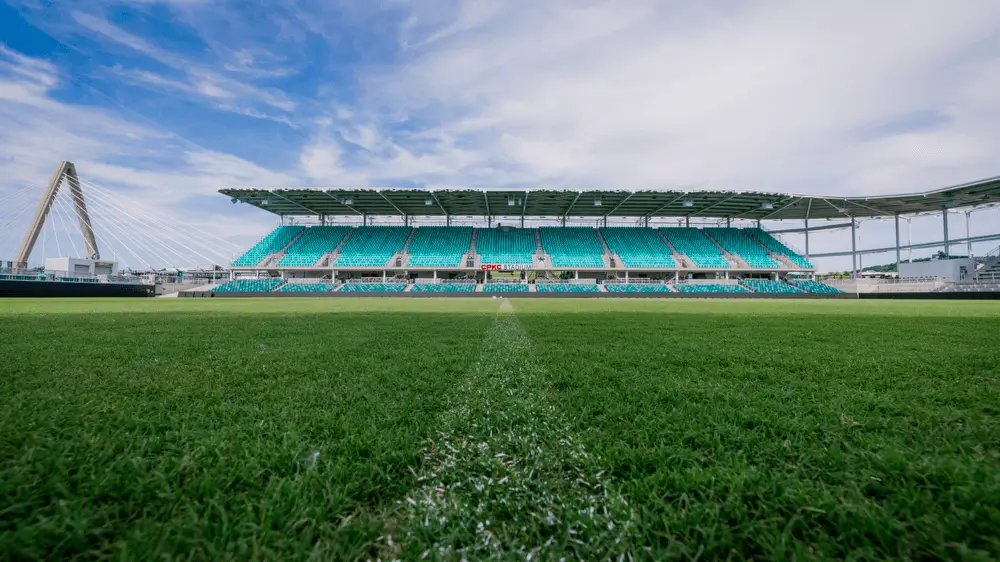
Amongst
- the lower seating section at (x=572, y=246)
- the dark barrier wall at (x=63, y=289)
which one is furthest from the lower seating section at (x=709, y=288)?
the dark barrier wall at (x=63, y=289)

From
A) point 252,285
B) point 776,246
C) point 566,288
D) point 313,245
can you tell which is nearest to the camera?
point 252,285

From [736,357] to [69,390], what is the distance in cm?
361

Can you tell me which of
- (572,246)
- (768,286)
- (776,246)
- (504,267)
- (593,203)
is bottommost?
(768,286)

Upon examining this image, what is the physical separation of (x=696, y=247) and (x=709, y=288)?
629 centimetres

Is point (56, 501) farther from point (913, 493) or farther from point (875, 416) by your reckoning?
point (875, 416)

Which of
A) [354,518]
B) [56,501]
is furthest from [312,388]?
[354,518]

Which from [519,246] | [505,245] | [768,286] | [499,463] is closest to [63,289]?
[505,245]

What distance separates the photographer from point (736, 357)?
286 centimetres

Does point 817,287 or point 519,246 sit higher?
point 519,246

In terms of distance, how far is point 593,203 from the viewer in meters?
31.8

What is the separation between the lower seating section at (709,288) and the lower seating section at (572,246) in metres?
6.24

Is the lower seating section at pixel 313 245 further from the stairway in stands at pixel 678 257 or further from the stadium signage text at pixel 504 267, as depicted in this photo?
the stairway in stands at pixel 678 257

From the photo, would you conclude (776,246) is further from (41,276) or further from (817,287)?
(41,276)

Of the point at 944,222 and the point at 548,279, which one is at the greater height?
the point at 944,222
